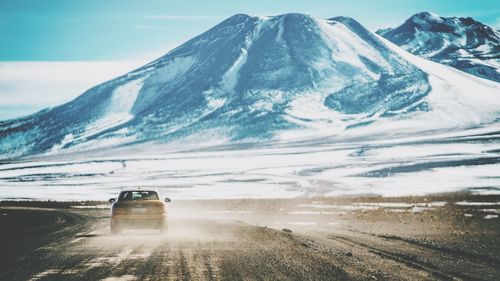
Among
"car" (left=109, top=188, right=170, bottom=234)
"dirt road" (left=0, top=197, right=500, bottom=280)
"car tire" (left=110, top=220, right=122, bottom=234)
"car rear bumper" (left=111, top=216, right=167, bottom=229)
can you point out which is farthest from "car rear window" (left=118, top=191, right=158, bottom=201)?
"dirt road" (left=0, top=197, right=500, bottom=280)

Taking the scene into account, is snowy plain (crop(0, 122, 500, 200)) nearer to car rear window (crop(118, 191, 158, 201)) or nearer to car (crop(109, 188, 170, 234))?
car rear window (crop(118, 191, 158, 201))

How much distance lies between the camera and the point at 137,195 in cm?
2259

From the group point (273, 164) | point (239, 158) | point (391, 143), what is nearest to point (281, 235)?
point (273, 164)

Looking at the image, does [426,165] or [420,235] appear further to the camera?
[426,165]

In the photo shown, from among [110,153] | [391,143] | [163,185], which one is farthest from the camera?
[110,153]

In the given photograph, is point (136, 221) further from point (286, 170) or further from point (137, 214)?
point (286, 170)

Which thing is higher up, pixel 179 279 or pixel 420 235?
pixel 179 279

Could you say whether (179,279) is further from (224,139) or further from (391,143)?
(224,139)

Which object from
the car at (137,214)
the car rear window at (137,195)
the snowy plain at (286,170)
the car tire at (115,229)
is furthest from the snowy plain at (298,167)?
the car tire at (115,229)

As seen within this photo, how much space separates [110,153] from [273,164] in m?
76.9

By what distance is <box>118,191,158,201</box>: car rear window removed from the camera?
21.8m

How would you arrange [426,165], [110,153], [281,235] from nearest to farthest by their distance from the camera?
[281,235] → [426,165] → [110,153]

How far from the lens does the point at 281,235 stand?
22.0 meters

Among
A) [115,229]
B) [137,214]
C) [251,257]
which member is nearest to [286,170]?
[115,229]
